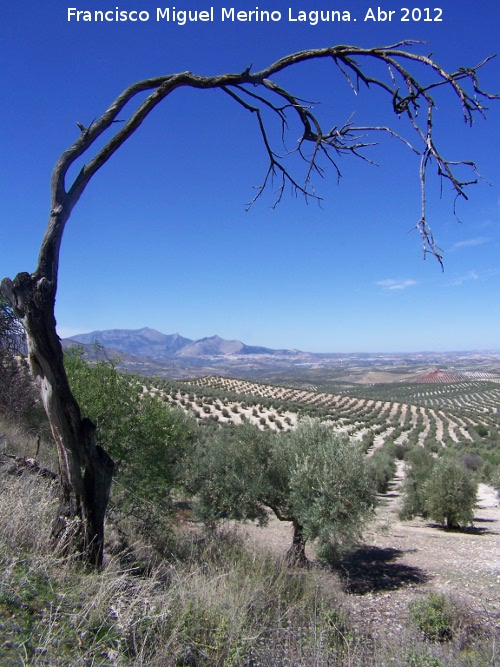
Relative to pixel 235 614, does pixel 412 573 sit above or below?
below

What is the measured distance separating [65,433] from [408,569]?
12.0m

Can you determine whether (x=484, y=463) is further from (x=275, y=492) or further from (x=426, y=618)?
(x=426, y=618)

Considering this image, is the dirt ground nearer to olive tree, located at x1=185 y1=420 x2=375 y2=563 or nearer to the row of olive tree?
the row of olive tree

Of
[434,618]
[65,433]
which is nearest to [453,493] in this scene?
[434,618]

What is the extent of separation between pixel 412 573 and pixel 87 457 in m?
11.3

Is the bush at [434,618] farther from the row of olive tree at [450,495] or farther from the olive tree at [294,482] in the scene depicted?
the row of olive tree at [450,495]

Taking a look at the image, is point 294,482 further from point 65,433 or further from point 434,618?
point 65,433

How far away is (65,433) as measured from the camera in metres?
4.04

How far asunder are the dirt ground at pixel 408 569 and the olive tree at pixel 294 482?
955mm

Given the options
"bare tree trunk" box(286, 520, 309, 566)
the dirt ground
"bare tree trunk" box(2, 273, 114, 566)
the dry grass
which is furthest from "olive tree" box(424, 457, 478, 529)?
"bare tree trunk" box(2, 273, 114, 566)

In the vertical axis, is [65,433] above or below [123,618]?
above

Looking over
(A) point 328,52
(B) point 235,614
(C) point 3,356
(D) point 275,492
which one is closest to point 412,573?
(D) point 275,492

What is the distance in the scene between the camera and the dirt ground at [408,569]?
9.02 meters

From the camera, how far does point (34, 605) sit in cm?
319
